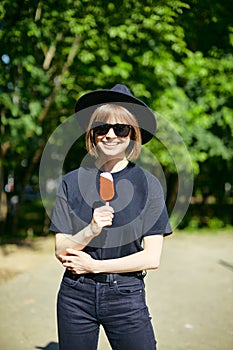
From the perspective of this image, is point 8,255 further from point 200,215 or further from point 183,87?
point 200,215

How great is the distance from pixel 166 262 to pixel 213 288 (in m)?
2.03

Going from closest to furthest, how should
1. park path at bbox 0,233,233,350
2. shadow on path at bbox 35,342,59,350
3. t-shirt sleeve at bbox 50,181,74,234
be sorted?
t-shirt sleeve at bbox 50,181,74,234 → shadow on path at bbox 35,342,59,350 → park path at bbox 0,233,233,350

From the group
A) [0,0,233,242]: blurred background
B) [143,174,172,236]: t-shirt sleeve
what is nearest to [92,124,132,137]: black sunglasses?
[143,174,172,236]: t-shirt sleeve

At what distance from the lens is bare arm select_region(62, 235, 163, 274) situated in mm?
2305

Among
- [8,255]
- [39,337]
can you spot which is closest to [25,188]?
[8,255]

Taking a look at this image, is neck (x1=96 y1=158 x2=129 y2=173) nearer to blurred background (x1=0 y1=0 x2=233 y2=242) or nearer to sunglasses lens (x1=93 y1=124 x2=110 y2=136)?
sunglasses lens (x1=93 y1=124 x2=110 y2=136)

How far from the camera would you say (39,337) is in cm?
500

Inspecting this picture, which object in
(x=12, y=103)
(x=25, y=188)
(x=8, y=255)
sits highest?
(x=12, y=103)

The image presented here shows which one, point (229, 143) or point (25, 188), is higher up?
point (229, 143)

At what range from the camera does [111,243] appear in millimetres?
2377

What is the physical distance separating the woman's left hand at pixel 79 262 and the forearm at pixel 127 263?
2cm

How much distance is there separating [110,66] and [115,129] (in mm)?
6536

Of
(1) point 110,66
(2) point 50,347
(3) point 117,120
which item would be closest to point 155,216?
(3) point 117,120

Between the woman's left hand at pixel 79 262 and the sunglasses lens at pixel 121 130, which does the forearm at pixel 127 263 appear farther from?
the sunglasses lens at pixel 121 130
